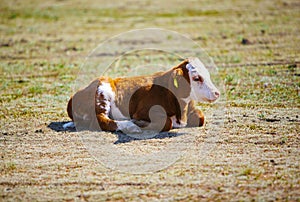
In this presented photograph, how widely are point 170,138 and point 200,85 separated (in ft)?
2.84

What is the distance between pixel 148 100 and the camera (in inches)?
315

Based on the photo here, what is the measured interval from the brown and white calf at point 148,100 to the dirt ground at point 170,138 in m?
0.20

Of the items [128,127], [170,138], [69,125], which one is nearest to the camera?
[170,138]

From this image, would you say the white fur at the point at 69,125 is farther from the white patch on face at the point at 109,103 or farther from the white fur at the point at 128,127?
the white fur at the point at 128,127

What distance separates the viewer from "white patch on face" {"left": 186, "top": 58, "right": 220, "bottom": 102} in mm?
7914

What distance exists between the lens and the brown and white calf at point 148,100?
7.96m

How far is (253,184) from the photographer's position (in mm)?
6164

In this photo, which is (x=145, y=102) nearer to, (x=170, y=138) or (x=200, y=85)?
(x=170, y=138)

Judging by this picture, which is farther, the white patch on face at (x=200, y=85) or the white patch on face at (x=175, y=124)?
the white patch on face at (x=175, y=124)

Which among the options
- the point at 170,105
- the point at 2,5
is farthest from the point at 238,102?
the point at 2,5

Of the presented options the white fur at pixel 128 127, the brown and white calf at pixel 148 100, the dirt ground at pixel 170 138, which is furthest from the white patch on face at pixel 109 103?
the dirt ground at pixel 170 138

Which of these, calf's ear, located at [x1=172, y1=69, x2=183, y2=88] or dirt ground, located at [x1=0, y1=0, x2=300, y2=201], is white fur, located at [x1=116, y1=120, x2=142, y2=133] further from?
calf's ear, located at [x1=172, y1=69, x2=183, y2=88]

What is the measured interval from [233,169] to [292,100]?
3390mm

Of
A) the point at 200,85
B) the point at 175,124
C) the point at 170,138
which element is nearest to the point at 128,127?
the point at 170,138
